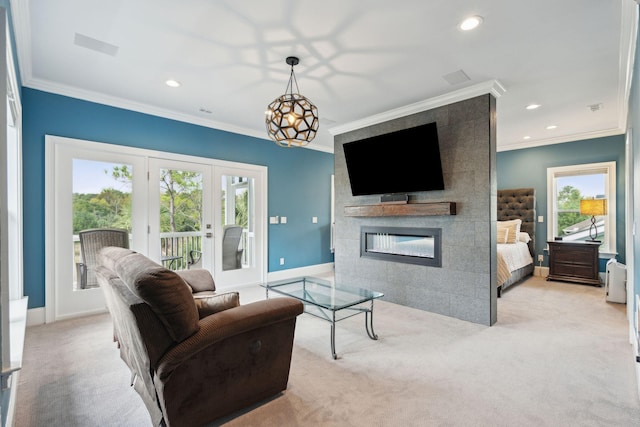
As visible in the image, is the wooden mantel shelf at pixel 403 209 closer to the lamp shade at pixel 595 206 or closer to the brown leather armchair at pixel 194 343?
the brown leather armchair at pixel 194 343

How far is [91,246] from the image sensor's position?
351cm

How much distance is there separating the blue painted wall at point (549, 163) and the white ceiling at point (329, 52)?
144 cm

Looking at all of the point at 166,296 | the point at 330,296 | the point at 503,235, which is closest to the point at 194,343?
the point at 166,296

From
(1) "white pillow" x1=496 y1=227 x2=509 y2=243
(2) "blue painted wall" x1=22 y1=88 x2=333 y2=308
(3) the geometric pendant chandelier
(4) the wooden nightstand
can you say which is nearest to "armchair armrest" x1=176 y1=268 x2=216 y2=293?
(3) the geometric pendant chandelier

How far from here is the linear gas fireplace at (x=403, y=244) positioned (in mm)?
3779

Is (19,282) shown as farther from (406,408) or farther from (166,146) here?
(406,408)

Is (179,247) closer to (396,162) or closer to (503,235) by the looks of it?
(396,162)

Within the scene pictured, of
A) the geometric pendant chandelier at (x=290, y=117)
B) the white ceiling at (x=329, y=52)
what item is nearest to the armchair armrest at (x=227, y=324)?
the geometric pendant chandelier at (x=290, y=117)

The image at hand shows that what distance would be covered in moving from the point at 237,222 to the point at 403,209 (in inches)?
102

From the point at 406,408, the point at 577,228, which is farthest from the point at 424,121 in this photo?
the point at 577,228

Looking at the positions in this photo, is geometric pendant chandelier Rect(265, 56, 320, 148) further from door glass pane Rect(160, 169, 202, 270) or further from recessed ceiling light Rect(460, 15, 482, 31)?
door glass pane Rect(160, 169, 202, 270)

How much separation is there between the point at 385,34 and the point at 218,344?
246 cm

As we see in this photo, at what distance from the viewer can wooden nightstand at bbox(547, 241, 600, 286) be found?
5000 mm

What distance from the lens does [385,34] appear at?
96.1 inches
